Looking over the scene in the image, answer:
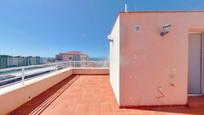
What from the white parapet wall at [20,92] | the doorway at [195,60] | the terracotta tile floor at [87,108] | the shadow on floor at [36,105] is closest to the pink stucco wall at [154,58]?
the terracotta tile floor at [87,108]

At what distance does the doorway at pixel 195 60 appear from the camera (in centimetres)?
384

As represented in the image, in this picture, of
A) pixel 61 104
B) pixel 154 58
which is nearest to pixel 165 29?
pixel 154 58

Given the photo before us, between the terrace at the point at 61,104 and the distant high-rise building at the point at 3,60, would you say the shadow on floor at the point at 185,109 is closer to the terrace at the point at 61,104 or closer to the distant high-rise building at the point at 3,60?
the terrace at the point at 61,104

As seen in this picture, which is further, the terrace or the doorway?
the doorway

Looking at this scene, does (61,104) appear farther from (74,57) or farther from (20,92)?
(74,57)

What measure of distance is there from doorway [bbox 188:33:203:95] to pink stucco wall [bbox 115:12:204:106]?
1.90 feet

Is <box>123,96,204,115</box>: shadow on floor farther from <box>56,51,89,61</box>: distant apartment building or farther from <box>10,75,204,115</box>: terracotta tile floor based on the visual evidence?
<box>56,51,89,61</box>: distant apartment building

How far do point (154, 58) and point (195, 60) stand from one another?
144cm

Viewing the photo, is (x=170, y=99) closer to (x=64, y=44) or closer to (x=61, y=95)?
(x=61, y=95)

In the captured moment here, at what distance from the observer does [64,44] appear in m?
46.8

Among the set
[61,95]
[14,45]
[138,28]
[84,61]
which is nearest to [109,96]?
[61,95]

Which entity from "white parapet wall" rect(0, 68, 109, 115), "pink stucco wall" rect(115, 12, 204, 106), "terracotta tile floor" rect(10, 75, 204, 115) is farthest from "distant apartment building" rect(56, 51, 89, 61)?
"pink stucco wall" rect(115, 12, 204, 106)

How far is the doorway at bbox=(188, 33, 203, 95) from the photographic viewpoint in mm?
3842

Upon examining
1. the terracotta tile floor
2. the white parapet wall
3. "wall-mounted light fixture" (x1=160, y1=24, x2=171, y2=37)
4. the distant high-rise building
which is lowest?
the terracotta tile floor
